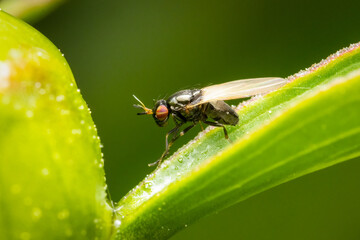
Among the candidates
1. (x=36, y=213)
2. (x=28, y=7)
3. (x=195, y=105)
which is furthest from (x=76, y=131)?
(x=28, y=7)

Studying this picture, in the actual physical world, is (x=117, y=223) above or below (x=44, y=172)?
below

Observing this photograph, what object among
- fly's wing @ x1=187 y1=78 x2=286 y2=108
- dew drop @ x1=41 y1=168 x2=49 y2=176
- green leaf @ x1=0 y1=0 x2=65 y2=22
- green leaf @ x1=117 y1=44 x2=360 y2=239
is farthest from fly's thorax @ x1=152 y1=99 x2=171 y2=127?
dew drop @ x1=41 y1=168 x2=49 y2=176

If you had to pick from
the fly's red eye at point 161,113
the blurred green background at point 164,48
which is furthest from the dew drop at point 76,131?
the fly's red eye at point 161,113

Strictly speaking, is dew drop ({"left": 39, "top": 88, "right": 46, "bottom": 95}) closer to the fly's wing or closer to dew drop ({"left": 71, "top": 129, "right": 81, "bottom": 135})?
dew drop ({"left": 71, "top": 129, "right": 81, "bottom": 135})

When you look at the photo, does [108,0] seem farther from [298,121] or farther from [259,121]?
[298,121]

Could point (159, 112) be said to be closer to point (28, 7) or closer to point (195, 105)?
point (195, 105)

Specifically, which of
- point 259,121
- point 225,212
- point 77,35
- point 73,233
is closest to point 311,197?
point 225,212
